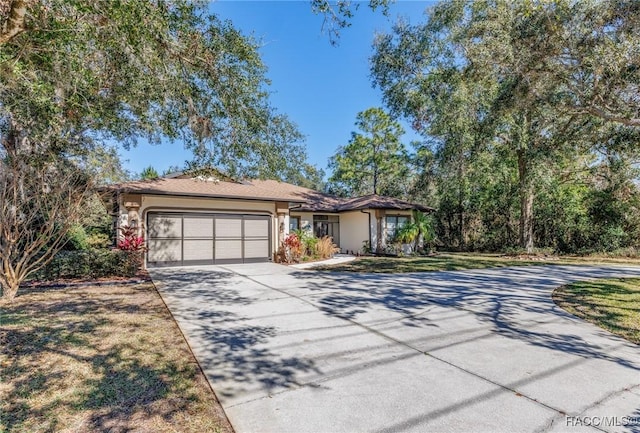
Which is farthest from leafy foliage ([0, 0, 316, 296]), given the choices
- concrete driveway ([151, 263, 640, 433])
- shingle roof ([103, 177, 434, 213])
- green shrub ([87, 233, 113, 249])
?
green shrub ([87, 233, 113, 249])

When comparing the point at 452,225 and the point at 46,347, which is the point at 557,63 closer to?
the point at 46,347

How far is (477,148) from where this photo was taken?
15570 mm

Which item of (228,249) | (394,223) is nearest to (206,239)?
(228,249)

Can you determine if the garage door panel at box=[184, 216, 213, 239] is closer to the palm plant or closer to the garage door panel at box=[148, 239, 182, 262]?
the garage door panel at box=[148, 239, 182, 262]

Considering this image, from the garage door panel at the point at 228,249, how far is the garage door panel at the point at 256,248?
0.98ft

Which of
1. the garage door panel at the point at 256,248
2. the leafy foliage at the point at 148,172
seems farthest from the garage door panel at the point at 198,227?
the leafy foliage at the point at 148,172

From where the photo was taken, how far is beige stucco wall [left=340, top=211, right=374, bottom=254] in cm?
1875

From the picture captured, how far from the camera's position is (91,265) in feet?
30.8

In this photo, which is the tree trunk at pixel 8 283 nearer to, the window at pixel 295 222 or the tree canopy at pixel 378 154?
the window at pixel 295 222

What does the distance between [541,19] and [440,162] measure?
953 cm

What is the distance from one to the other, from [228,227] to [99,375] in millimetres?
10697

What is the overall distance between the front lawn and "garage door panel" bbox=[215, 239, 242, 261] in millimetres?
7814

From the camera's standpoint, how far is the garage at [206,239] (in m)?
12.8

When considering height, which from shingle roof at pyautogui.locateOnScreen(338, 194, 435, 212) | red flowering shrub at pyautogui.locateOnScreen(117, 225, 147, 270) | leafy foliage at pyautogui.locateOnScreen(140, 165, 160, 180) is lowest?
red flowering shrub at pyautogui.locateOnScreen(117, 225, 147, 270)
